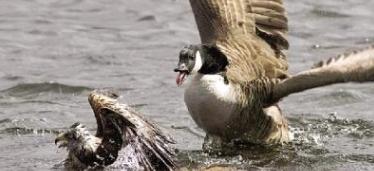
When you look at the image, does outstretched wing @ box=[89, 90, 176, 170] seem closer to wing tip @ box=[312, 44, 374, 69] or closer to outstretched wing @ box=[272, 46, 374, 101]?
outstretched wing @ box=[272, 46, 374, 101]

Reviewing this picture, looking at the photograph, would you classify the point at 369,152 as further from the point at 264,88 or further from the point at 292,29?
the point at 292,29

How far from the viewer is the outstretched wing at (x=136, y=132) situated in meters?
7.71

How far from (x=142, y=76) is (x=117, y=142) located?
3.89 m

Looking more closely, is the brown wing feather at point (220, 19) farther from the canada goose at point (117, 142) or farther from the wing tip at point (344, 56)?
the canada goose at point (117, 142)

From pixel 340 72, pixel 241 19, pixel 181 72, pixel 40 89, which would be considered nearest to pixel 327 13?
pixel 40 89

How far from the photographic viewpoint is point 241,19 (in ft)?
32.4

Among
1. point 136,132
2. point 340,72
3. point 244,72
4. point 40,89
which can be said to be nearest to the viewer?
point 136,132

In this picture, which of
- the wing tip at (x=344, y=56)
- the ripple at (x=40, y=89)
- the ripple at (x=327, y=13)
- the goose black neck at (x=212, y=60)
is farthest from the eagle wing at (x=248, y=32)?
the ripple at (x=327, y=13)

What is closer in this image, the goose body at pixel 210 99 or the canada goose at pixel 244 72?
the canada goose at pixel 244 72

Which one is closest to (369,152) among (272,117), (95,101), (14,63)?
(272,117)

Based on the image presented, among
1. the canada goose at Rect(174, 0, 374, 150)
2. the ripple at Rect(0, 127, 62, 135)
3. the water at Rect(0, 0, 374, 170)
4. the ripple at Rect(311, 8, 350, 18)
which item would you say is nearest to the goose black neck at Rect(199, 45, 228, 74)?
the canada goose at Rect(174, 0, 374, 150)

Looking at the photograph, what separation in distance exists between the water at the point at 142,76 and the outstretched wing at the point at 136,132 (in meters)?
0.76

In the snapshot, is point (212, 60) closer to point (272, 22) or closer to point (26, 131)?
point (272, 22)

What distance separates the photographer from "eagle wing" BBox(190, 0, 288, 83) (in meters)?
9.32
